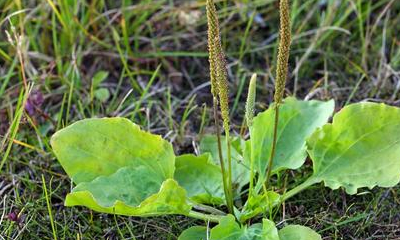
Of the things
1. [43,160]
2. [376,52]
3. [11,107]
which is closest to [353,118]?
[376,52]

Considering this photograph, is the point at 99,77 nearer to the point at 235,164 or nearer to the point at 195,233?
the point at 235,164

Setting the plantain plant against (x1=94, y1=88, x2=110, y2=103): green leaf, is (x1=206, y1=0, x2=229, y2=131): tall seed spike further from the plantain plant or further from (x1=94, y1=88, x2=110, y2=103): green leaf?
(x1=94, y1=88, x2=110, y2=103): green leaf

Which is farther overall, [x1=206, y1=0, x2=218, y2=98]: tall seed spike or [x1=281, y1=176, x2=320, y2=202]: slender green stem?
[x1=281, y1=176, x2=320, y2=202]: slender green stem

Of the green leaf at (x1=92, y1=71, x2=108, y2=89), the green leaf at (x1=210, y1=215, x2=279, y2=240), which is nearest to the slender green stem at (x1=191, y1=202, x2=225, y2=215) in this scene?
the green leaf at (x1=210, y1=215, x2=279, y2=240)

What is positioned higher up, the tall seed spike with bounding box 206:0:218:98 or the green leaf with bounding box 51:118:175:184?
the tall seed spike with bounding box 206:0:218:98

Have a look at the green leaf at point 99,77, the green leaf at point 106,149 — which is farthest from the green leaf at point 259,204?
the green leaf at point 99,77

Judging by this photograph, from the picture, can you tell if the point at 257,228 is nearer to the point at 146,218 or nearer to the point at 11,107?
the point at 146,218

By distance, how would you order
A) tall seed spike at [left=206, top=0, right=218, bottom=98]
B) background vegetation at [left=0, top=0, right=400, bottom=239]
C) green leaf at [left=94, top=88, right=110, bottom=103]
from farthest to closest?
green leaf at [left=94, top=88, right=110, bottom=103]
background vegetation at [left=0, top=0, right=400, bottom=239]
tall seed spike at [left=206, top=0, right=218, bottom=98]
